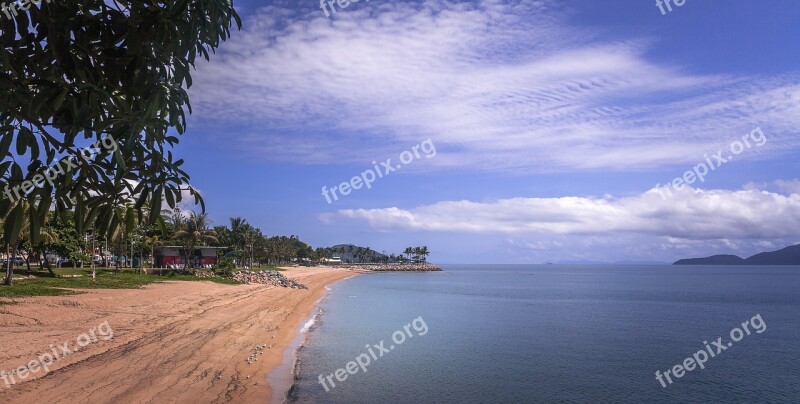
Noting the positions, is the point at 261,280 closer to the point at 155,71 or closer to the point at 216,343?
the point at 216,343

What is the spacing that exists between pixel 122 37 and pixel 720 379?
25101 millimetres

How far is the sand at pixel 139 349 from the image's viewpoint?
13203 mm

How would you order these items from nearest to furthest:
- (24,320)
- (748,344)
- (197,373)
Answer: (197,373) → (24,320) → (748,344)

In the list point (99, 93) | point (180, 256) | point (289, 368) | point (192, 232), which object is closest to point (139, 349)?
point (289, 368)

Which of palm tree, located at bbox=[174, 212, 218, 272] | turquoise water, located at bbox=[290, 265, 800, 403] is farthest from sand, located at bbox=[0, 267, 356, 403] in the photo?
palm tree, located at bbox=[174, 212, 218, 272]

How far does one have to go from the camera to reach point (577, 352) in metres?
27.3

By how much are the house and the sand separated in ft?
140

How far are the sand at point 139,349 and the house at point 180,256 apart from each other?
1681 inches

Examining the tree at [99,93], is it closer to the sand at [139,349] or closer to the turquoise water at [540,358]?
the sand at [139,349]

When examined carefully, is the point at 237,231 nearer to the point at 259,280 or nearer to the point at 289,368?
the point at 259,280

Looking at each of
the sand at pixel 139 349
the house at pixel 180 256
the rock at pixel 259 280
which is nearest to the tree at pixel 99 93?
the sand at pixel 139 349

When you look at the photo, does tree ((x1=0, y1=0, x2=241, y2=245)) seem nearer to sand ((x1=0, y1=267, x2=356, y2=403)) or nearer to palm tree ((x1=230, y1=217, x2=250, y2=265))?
sand ((x1=0, y1=267, x2=356, y2=403))

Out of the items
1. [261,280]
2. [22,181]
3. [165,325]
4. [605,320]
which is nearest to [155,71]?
[22,181]

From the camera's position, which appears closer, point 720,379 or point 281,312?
point 720,379
